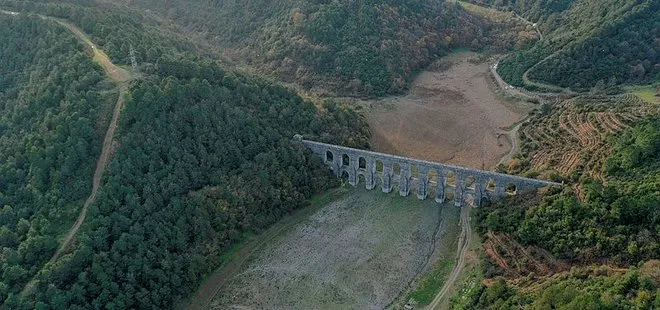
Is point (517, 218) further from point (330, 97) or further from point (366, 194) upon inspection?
point (330, 97)

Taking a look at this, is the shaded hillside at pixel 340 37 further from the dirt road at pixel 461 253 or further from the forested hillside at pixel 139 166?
the dirt road at pixel 461 253

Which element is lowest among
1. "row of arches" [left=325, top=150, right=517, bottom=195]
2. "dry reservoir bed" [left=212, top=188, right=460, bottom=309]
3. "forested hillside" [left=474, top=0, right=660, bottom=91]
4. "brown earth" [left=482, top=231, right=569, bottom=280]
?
"dry reservoir bed" [left=212, top=188, right=460, bottom=309]

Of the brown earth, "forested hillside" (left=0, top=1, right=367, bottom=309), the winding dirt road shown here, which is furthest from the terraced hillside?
the winding dirt road

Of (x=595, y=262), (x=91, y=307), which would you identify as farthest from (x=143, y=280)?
(x=595, y=262)

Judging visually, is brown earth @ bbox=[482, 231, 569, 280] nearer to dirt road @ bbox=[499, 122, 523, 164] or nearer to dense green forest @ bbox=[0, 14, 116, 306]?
dirt road @ bbox=[499, 122, 523, 164]

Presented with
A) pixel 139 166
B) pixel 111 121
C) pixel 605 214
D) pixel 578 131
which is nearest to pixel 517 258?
pixel 605 214

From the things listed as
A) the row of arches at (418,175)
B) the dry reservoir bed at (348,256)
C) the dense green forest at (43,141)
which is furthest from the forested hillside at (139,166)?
the dry reservoir bed at (348,256)

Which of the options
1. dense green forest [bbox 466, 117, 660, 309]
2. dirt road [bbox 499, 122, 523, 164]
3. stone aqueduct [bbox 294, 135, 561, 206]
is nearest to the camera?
dense green forest [bbox 466, 117, 660, 309]
